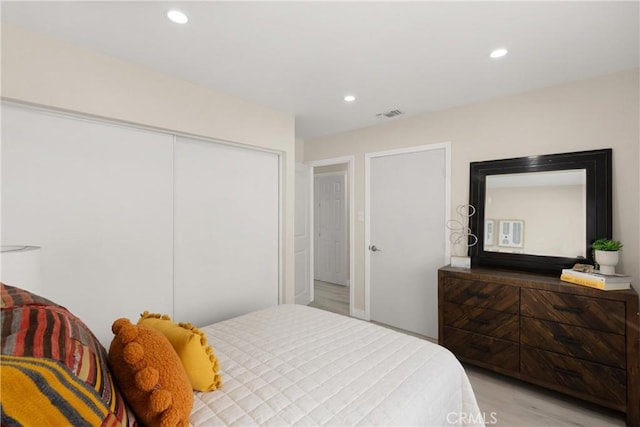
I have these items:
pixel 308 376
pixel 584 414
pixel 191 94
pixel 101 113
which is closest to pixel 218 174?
pixel 191 94

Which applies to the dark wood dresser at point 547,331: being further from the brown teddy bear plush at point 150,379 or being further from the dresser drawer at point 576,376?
the brown teddy bear plush at point 150,379

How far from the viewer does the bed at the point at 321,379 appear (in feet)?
3.41

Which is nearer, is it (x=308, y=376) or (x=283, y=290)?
(x=308, y=376)

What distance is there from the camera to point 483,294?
2426 millimetres

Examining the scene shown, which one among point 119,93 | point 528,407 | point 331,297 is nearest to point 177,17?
point 119,93

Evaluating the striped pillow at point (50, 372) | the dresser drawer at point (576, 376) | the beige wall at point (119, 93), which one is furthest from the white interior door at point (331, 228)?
the striped pillow at point (50, 372)

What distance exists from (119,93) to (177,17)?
77 cm

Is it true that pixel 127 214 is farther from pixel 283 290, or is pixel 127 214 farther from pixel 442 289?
pixel 442 289

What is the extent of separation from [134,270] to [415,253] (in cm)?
269

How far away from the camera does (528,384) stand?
7.73 ft

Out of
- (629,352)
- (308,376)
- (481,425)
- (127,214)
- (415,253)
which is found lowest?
(481,425)

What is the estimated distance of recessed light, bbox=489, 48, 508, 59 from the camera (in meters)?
1.91

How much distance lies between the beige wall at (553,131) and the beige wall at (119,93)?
65.1 inches

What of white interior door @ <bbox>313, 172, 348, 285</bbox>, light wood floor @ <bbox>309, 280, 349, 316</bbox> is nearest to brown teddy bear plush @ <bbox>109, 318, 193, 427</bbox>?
light wood floor @ <bbox>309, 280, 349, 316</bbox>
